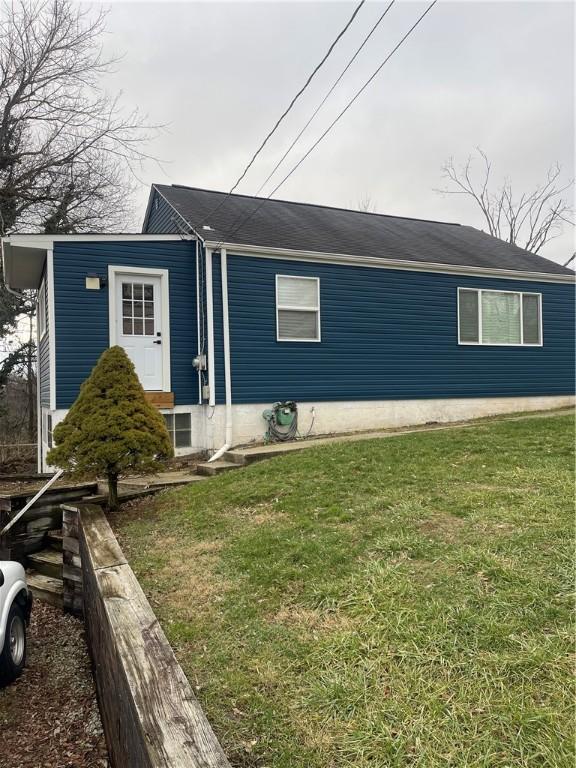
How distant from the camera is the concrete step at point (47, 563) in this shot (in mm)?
5270

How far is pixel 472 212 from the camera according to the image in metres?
30.5

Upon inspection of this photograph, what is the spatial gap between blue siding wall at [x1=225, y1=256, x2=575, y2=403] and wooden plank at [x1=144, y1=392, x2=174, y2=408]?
811 mm

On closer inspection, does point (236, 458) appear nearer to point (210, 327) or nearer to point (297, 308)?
point (210, 327)

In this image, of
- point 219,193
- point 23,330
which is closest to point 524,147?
point 219,193

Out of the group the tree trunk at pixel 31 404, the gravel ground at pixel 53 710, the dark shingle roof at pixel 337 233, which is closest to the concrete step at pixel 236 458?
the gravel ground at pixel 53 710

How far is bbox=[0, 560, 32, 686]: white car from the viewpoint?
331 centimetres

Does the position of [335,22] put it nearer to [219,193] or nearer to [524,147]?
[219,193]

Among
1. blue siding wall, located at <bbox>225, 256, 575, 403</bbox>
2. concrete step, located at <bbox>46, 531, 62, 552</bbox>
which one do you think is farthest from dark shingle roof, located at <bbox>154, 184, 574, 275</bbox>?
concrete step, located at <bbox>46, 531, 62, 552</bbox>

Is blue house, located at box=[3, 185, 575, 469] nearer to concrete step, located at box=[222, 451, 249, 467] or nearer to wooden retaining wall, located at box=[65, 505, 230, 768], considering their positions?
concrete step, located at box=[222, 451, 249, 467]

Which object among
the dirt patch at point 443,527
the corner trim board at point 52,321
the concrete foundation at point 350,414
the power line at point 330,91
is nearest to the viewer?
the dirt patch at point 443,527

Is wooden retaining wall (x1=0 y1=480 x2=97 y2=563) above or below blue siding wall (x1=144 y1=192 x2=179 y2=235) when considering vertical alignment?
below

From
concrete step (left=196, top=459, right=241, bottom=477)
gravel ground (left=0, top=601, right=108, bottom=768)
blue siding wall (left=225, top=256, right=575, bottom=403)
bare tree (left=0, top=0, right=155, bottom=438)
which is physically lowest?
gravel ground (left=0, top=601, right=108, bottom=768)

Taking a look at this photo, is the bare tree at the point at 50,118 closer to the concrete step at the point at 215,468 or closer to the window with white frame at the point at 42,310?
the window with white frame at the point at 42,310

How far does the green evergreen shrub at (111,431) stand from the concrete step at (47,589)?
915 millimetres
